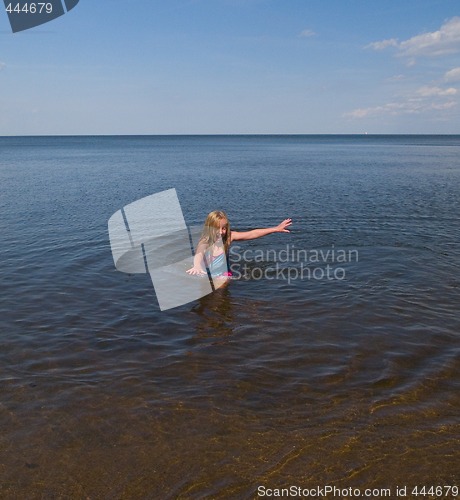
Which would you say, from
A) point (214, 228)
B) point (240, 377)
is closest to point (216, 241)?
point (214, 228)

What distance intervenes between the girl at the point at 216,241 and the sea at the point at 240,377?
0.89 metres

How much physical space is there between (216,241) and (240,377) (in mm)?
4680

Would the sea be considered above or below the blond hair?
below

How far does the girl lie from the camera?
11.6 metres

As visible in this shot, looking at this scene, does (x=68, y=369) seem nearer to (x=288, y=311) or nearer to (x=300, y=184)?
(x=288, y=311)

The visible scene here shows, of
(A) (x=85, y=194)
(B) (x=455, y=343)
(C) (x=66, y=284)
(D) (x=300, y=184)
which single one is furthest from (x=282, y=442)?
(D) (x=300, y=184)

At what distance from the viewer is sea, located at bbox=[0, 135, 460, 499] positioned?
5945 millimetres

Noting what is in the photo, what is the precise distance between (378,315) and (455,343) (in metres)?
2.00

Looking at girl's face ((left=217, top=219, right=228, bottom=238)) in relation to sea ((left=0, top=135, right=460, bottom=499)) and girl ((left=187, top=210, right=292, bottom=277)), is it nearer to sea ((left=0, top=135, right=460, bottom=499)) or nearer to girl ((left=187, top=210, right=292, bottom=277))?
girl ((left=187, top=210, right=292, bottom=277))

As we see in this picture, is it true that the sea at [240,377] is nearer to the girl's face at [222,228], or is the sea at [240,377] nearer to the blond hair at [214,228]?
the blond hair at [214,228]

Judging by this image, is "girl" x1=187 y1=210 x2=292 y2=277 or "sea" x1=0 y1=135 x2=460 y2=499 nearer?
"sea" x1=0 y1=135 x2=460 y2=499

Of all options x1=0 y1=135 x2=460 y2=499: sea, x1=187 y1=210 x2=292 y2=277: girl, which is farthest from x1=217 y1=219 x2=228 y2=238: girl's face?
x1=0 y1=135 x2=460 y2=499: sea

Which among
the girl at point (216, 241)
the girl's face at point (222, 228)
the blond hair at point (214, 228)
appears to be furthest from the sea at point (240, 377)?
the girl's face at point (222, 228)

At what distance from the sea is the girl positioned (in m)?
0.89
